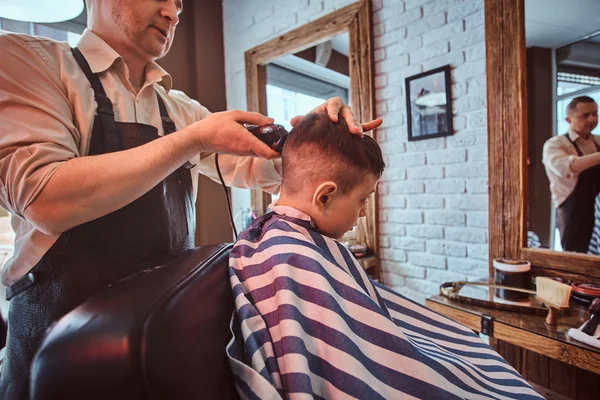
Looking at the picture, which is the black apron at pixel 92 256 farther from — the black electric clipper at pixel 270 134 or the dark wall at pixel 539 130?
the dark wall at pixel 539 130

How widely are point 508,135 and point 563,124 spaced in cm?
21

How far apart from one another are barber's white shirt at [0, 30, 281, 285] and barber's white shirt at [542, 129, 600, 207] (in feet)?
5.34

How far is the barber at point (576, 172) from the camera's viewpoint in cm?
134

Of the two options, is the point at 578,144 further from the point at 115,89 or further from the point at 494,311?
the point at 115,89

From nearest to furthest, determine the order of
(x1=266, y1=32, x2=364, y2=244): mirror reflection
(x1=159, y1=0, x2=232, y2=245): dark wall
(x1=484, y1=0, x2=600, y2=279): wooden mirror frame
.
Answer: (x1=484, y1=0, x2=600, y2=279): wooden mirror frame
(x1=266, y1=32, x2=364, y2=244): mirror reflection
(x1=159, y1=0, x2=232, y2=245): dark wall

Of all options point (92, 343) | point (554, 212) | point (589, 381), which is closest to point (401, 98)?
point (554, 212)

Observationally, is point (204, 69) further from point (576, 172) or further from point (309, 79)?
point (576, 172)

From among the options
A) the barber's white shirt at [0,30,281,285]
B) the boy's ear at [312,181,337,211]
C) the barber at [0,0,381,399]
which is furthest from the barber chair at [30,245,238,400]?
the boy's ear at [312,181,337,211]

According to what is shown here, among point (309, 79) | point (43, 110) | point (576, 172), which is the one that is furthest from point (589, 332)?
point (309, 79)

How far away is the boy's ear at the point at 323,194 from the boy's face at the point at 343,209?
0.03 ft

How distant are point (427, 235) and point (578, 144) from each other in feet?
2.60

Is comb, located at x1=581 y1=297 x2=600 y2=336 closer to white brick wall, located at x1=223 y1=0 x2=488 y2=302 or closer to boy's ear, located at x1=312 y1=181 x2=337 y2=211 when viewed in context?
white brick wall, located at x1=223 y1=0 x2=488 y2=302

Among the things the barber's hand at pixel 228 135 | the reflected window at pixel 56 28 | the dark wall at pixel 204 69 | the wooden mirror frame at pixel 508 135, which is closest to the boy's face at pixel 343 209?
the barber's hand at pixel 228 135

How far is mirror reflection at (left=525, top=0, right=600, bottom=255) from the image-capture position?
1325mm
